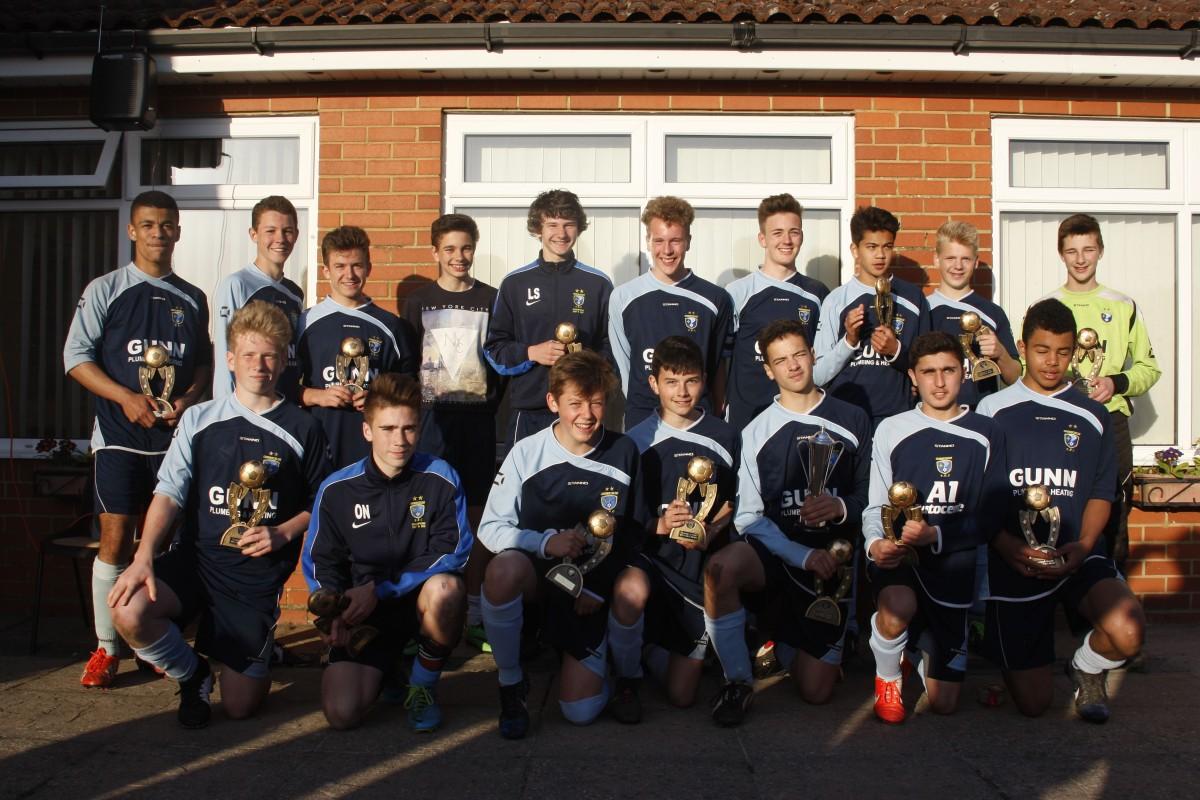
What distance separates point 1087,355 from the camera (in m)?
5.62

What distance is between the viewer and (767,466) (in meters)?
5.06

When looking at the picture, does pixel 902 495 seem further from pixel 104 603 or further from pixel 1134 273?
pixel 104 603

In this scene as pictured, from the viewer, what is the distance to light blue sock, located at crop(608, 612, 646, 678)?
475 cm

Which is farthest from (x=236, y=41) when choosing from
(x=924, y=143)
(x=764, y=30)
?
(x=924, y=143)

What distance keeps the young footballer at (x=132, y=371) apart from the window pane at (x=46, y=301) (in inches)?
66.1

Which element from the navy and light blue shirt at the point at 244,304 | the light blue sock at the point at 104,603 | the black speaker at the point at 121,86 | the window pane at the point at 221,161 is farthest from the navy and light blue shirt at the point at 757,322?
the black speaker at the point at 121,86

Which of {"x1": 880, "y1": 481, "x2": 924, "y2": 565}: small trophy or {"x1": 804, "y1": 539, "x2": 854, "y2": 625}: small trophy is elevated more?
{"x1": 880, "y1": 481, "x2": 924, "y2": 565}: small trophy

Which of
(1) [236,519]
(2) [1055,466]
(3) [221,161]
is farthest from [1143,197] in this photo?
(3) [221,161]

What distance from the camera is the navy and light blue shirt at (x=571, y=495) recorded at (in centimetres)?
478

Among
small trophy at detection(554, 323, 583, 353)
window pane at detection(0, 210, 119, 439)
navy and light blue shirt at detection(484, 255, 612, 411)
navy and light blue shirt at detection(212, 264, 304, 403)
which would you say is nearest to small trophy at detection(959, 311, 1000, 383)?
navy and light blue shirt at detection(484, 255, 612, 411)

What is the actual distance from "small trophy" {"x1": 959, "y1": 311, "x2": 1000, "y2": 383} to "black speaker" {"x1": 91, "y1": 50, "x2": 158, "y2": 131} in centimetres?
492

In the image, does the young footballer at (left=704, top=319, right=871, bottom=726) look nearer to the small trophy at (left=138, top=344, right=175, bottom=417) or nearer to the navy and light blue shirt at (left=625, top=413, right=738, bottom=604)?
the navy and light blue shirt at (left=625, top=413, right=738, bottom=604)

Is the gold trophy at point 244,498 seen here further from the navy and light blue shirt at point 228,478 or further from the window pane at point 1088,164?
the window pane at point 1088,164

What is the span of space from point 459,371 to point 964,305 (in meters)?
2.83
